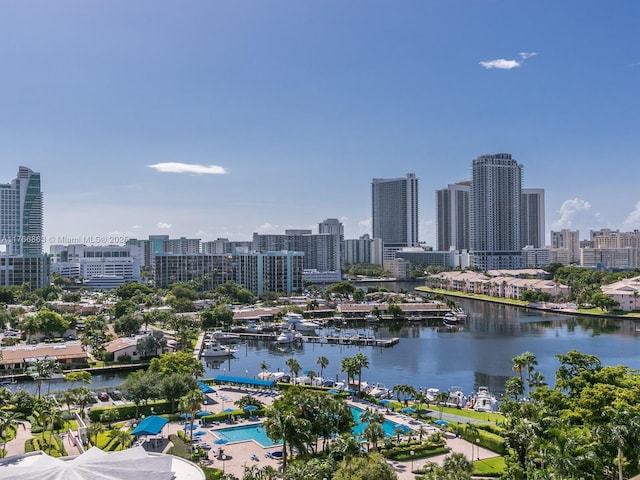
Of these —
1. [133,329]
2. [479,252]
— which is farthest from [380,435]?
[479,252]

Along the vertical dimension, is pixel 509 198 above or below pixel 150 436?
above

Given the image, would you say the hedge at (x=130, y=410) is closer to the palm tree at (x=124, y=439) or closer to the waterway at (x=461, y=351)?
the palm tree at (x=124, y=439)

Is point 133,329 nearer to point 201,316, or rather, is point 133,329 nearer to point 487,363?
point 201,316

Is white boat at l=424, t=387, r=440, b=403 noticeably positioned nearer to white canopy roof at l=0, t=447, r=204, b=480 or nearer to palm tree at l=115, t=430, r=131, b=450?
palm tree at l=115, t=430, r=131, b=450

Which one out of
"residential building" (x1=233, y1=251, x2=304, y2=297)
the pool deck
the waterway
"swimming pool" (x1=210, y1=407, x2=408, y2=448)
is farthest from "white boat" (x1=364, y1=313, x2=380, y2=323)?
"swimming pool" (x1=210, y1=407, x2=408, y2=448)

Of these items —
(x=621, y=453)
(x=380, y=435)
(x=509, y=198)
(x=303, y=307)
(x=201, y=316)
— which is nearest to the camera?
(x=621, y=453)

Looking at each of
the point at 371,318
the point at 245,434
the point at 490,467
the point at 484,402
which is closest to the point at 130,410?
the point at 245,434
